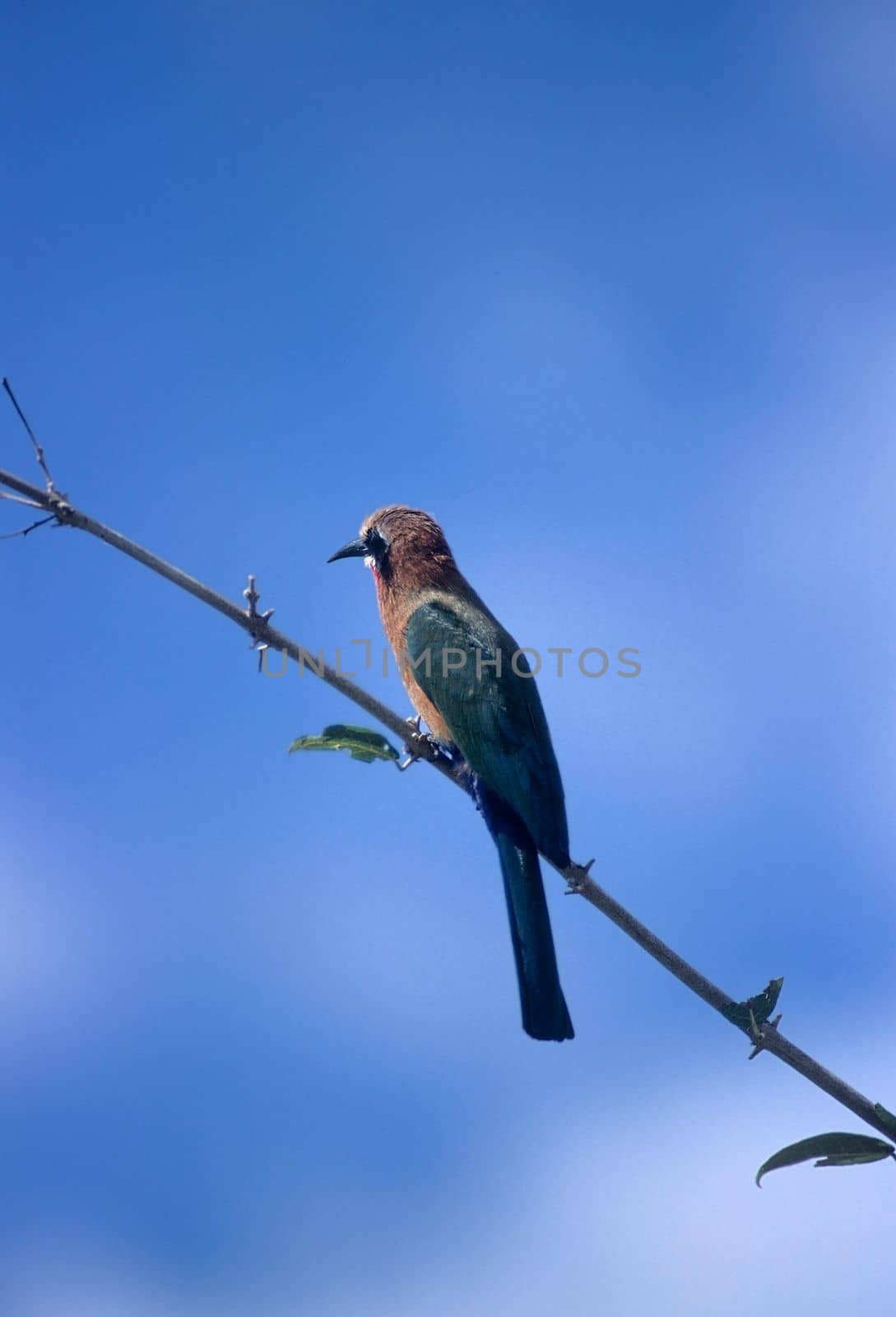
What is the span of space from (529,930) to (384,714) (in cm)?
114

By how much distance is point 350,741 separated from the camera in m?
3.49

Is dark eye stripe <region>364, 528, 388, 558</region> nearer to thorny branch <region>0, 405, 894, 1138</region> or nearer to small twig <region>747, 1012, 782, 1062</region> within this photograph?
thorny branch <region>0, 405, 894, 1138</region>

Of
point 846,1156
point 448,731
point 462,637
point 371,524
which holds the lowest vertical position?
point 846,1156

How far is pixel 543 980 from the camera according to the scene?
3.86 meters

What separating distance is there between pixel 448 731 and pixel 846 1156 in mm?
2440

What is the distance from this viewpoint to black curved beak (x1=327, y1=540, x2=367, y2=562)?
5605mm

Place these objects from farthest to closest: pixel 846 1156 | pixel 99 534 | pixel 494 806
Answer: pixel 494 806 < pixel 99 534 < pixel 846 1156

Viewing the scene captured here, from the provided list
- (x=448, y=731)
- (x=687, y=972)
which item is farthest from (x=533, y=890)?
(x=687, y=972)

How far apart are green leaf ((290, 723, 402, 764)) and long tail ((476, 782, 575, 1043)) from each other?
0.92 m

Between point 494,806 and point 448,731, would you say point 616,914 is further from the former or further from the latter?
point 448,731

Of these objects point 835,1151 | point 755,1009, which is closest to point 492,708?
point 755,1009

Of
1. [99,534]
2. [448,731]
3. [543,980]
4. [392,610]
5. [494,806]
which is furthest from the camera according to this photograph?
[392,610]

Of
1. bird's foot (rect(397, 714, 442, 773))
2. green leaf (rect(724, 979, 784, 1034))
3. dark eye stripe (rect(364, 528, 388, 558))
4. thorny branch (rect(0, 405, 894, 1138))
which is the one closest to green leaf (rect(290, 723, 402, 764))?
thorny branch (rect(0, 405, 894, 1138))

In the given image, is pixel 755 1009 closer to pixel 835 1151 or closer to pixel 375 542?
pixel 835 1151
